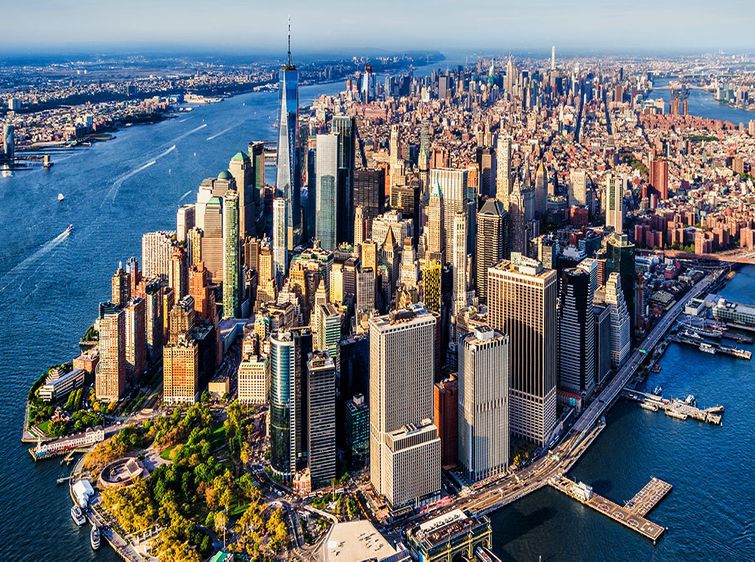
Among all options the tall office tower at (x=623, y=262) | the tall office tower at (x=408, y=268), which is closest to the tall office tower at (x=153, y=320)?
the tall office tower at (x=408, y=268)

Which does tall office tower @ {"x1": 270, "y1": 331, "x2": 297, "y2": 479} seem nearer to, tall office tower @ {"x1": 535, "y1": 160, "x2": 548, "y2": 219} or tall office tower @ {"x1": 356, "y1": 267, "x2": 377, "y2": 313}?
tall office tower @ {"x1": 356, "y1": 267, "x2": 377, "y2": 313}

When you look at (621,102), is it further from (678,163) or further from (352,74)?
(352,74)

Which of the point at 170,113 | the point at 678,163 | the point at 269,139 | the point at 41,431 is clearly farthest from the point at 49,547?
the point at 170,113

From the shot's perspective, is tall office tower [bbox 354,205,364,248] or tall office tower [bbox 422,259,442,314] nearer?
tall office tower [bbox 422,259,442,314]

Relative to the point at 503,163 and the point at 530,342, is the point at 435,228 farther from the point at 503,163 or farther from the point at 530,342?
the point at 530,342

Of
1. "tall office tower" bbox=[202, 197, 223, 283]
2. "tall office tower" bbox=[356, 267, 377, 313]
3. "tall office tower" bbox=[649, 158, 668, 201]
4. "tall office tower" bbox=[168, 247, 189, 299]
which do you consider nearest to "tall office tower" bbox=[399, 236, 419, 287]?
"tall office tower" bbox=[356, 267, 377, 313]

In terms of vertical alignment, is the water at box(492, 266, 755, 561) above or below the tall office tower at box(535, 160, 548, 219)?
below

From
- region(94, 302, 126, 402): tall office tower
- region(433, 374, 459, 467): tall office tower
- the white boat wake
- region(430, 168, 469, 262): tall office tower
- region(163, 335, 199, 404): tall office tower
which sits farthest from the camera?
region(430, 168, 469, 262): tall office tower

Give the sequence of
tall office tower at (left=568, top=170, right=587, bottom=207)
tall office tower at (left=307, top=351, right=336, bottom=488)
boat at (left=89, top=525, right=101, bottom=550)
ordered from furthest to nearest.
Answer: tall office tower at (left=568, top=170, right=587, bottom=207) → tall office tower at (left=307, top=351, right=336, bottom=488) → boat at (left=89, top=525, right=101, bottom=550)
